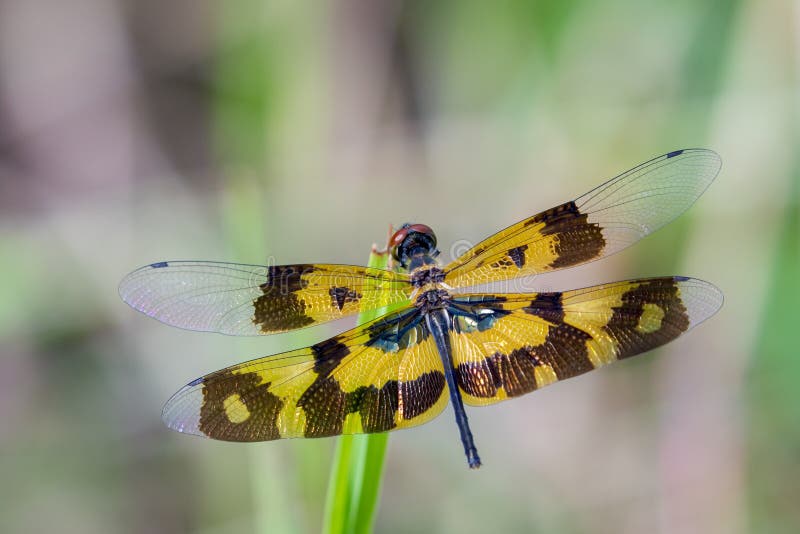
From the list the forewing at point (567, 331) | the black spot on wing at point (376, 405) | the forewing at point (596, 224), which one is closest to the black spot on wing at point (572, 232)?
the forewing at point (596, 224)

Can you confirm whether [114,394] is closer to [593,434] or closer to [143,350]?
[143,350]

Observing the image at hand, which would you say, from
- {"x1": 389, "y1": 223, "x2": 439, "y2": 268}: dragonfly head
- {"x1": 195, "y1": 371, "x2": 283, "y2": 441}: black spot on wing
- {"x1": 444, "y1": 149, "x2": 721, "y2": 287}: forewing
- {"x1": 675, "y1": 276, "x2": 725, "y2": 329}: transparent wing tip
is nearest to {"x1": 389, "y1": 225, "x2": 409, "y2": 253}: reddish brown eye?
{"x1": 389, "y1": 223, "x2": 439, "y2": 268}: dragonfly head

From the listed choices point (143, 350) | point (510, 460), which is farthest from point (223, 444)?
point (510, 460)

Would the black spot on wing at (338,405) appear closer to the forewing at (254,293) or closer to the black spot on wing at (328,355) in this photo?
the black spot on wing at (328,355)

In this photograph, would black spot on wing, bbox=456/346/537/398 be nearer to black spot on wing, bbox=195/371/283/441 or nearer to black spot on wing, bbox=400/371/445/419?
black spot on wing, bbox=400/371/445/419

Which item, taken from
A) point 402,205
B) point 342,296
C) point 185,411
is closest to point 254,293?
point 342,296

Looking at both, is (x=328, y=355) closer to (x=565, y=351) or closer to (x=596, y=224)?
(x=565, y=351)
